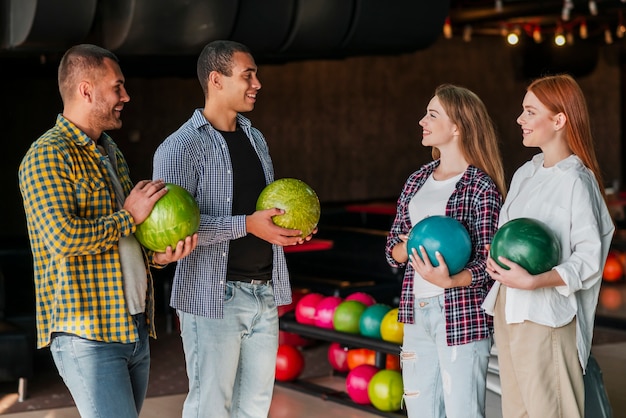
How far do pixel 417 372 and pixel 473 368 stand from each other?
0.20 metres

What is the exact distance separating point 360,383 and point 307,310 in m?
0.71

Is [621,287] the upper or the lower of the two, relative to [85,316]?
lower

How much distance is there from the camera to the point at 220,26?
668cm

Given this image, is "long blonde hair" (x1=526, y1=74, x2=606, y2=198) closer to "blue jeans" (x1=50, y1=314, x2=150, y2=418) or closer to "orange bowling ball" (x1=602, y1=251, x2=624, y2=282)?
"blue jeans" (x1=50, y1=314, x2=150, y2=418)

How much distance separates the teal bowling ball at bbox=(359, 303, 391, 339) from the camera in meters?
5.31

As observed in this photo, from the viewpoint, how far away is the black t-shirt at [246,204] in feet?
10.6

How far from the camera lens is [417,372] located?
3322 mm

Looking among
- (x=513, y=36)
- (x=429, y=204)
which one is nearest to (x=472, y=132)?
(x=429, y=204)

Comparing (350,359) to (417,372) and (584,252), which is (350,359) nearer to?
(417,372)

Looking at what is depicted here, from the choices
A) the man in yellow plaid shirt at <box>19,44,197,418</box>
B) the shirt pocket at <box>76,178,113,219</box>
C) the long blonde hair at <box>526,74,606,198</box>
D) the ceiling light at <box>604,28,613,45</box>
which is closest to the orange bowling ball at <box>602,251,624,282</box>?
the ceiling light at <box>604,28,613,45</box>

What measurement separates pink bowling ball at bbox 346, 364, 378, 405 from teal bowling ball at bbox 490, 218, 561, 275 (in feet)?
7.88

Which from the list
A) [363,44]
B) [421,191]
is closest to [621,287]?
[363,44]

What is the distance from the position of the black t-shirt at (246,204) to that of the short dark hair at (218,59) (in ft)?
0.67

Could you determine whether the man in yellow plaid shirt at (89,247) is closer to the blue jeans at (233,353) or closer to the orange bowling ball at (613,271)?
the blue jeans at (233,353)
